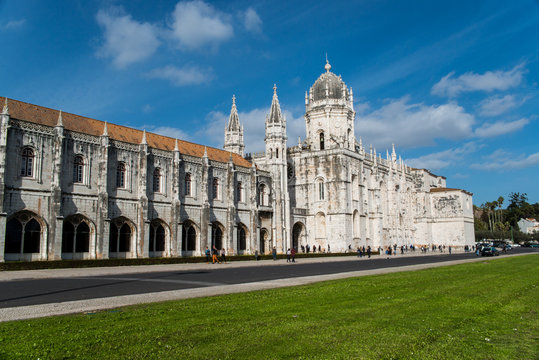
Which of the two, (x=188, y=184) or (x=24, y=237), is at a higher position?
(x=188, y=184)

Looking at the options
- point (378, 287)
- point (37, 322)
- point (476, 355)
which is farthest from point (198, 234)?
point (476, 355)

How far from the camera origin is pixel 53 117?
1507 inches

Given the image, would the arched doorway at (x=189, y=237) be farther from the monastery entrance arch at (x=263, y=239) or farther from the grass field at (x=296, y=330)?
the grass field at (x=296, y=330)

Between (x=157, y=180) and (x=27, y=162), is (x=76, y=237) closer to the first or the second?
(x=27, y=162)

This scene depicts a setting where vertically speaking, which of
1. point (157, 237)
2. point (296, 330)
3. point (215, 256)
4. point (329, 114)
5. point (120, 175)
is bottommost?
point (296, 330)

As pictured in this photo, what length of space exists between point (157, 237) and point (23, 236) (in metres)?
12.5

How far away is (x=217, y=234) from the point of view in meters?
49.3

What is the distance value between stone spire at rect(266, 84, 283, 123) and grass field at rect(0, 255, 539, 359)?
47540 millimetres

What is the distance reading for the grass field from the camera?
23.9 ft

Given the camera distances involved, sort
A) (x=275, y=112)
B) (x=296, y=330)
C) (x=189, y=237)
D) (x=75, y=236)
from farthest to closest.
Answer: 1. (x=275, y=112)
2. (x=189, y=237)
3. (x=75, y=236)
4. (x=296, y=330)

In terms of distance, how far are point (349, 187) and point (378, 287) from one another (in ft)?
164

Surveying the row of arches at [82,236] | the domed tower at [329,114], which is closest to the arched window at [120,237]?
the row of arches at [82,236]

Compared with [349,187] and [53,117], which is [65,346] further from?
[349,187]

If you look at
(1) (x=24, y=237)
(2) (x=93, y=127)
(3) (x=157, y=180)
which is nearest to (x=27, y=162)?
(1) (x=24, y=237)
